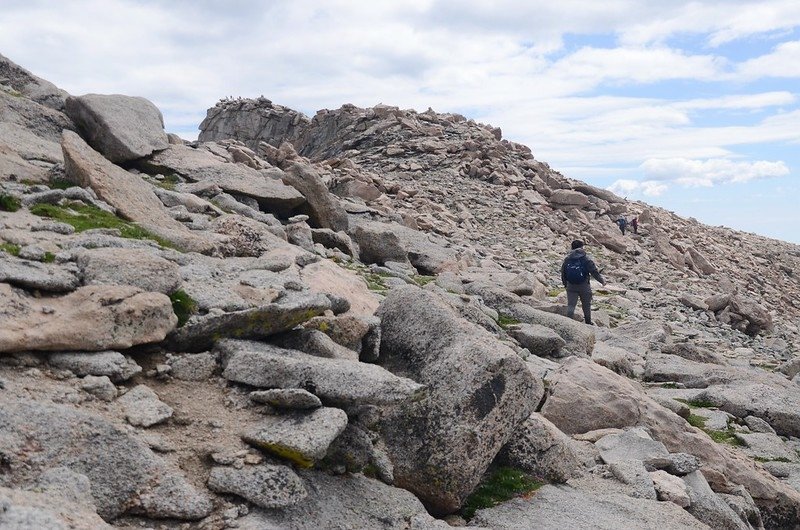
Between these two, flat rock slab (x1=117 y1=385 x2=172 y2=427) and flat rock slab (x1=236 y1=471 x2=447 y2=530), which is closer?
flat rock slab (x1=236 y1=471 x2=447 y2=530)

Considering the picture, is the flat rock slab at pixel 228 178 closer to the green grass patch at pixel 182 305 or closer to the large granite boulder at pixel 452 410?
the green grass patch at pixel 182 305

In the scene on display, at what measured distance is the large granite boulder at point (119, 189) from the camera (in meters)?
15.5

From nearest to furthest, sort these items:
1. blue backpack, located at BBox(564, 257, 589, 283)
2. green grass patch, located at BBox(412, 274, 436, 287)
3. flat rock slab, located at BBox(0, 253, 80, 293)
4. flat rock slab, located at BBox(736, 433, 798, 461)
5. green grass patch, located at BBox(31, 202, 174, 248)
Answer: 1. flat rock slab, located at BBox(0, 253, 80, 293)
2. green grass patch, located at BBox(31, 202, 174, 248)
3. flat rock slab, located at BBox(736, 433, 798, 461)
4. green grass patch, located at BBox(412, 274, 436, 287)
5. blue backpack, located at BBox(564, 257, 589, 283)

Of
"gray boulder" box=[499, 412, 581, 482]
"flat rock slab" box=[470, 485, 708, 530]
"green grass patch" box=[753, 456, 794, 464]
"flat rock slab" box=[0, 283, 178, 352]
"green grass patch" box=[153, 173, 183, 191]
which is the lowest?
"green grass patch" box=[753, 456, 794, 464]

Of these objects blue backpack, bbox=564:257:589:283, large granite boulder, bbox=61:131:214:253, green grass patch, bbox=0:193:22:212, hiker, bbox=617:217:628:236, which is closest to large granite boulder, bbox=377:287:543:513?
large granite boulder, bbox=61:131:214:253

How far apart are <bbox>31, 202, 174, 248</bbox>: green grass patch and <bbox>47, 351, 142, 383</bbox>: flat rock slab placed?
16.9 feet

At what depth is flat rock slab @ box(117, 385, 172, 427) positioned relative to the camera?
25.6 ft

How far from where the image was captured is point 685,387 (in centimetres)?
2027

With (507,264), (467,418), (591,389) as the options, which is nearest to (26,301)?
(467,418)

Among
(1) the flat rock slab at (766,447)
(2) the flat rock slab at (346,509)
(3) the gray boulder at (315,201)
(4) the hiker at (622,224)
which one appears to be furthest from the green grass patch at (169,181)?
(4) the hiker at (622,224)

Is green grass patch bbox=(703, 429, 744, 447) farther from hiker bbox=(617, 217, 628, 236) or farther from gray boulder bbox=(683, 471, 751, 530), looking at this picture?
hiker bbox=(617, 217, 628, 236)

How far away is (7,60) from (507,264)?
75.2 ft

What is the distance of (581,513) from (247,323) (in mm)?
5278

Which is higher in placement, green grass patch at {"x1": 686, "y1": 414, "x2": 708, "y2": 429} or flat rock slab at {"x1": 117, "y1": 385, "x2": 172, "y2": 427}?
flat rock slab at {"x1": 117, "y1": 385, "x2": 172, "y2": 427}
